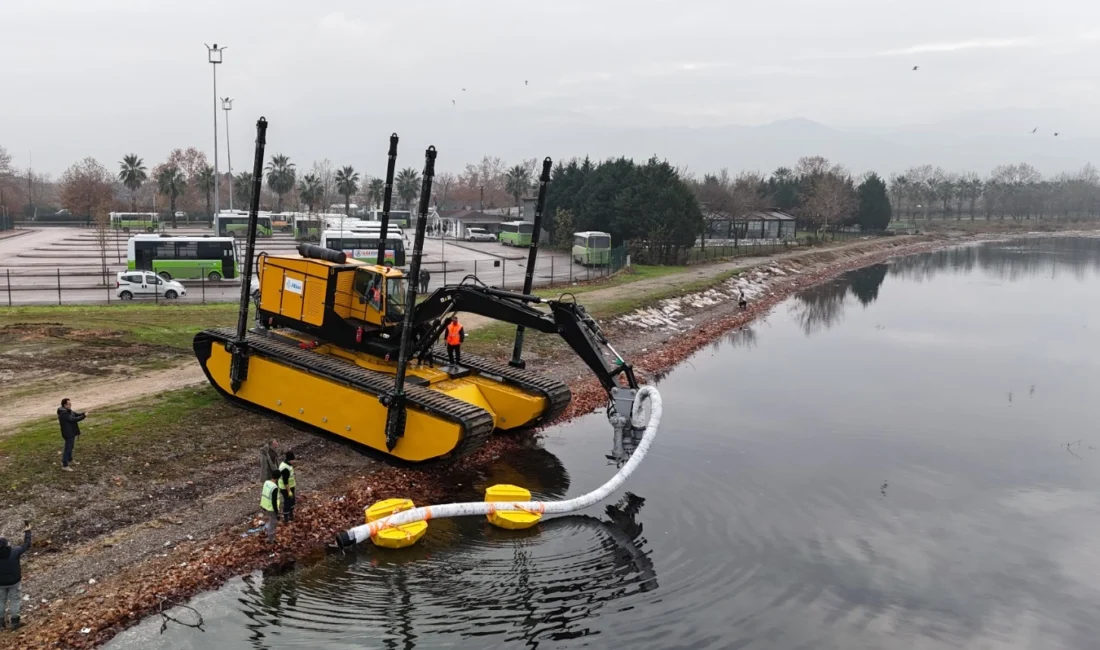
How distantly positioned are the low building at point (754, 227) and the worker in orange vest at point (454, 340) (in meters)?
71.5

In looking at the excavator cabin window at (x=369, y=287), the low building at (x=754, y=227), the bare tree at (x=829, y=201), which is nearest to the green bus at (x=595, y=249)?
the low building at (x=754, y=227)

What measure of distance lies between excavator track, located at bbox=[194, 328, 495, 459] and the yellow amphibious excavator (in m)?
0.03

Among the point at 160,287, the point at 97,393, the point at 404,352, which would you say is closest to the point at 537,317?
the point at 404,352

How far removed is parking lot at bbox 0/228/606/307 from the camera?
3734 cm

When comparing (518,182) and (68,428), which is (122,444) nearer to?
(68,428)

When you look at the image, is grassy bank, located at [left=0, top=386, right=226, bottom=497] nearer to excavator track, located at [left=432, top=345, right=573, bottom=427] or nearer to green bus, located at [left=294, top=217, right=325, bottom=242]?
excavator track, located at [left=432, top=345, right=573, bottom=427]

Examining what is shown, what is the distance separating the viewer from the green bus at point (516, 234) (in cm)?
7262

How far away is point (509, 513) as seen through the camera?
13.6 m

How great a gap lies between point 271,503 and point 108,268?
42670 mm

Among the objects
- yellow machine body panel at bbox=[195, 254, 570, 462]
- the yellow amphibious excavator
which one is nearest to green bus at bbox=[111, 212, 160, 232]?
yellow machine body panel at bbox=[195, 254, 570, 462]

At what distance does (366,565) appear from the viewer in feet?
39.8

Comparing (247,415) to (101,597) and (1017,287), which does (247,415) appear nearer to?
(101,597)

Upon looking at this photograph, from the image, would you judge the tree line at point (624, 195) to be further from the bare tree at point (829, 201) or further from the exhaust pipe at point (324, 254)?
the exhaust pipe at point (324, 254)

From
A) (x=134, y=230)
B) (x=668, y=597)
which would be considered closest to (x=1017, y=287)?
(x=668, y=597)
